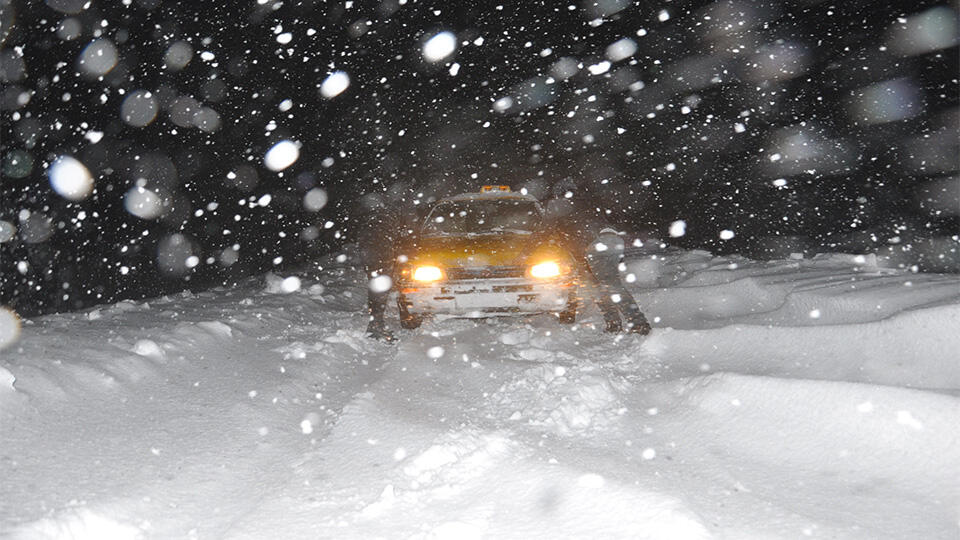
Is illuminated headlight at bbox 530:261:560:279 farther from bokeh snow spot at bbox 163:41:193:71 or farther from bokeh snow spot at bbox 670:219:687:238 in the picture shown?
bokeh snow spot at bbox 670:219:687:238

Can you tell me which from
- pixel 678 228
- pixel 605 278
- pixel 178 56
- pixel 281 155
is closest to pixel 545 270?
pixel 605 278

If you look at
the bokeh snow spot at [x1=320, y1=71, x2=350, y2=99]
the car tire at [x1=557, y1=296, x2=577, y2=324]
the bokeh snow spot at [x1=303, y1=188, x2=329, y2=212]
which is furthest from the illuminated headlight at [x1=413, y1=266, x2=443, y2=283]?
the bokeh snow spot at [x1=320, y1=71, x2=350, y2=99]

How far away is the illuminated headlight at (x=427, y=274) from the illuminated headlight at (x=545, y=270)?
944 millimetres

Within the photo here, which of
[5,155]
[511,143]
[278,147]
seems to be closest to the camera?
[5,155]

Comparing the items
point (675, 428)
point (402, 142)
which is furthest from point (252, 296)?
point (402, 142)

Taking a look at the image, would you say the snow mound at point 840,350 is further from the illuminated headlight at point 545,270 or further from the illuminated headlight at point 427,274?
the illuminated headlight at point 427,274

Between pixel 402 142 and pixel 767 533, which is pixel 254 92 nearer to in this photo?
pixel 767 533

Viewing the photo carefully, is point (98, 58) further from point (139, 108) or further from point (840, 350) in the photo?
point (840, 350)

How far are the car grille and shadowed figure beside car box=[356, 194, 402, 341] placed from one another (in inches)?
28.6

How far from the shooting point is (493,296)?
5.89m

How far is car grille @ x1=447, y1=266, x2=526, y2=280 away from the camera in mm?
5891

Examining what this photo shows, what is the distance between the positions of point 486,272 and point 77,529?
3973 mm

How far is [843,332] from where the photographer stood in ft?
15.1

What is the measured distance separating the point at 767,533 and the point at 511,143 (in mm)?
30829
